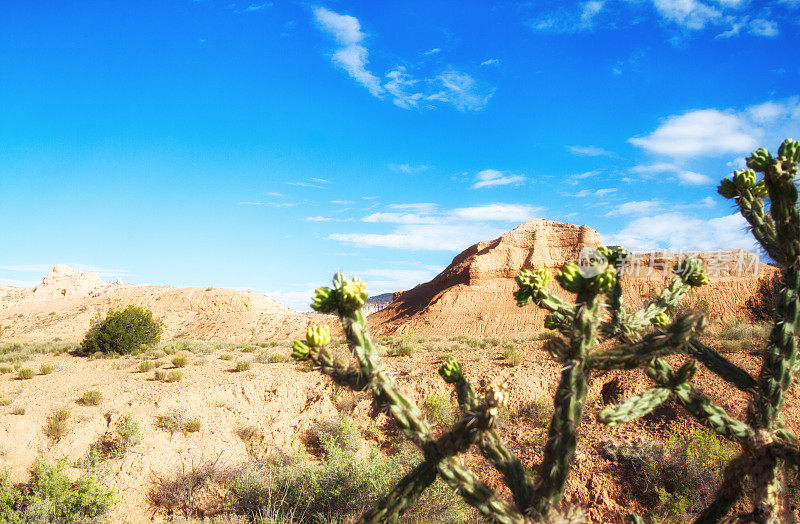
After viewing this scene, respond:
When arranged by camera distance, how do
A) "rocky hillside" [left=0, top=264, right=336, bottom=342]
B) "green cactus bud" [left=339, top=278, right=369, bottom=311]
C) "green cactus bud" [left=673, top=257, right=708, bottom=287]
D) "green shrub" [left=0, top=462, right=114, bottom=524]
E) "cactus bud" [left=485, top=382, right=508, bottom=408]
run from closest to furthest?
"cactus bud" [left=485, top=382, right=508, bottom=408] → "green cactus bud" [left=339, top=278, right=369, bottom=311] → "green cactus bud" [left=673, top=257, right=708, bottom=287] → "green shrub" [left=0, top=462, right=114, bottom=524] → "rocky hillside" [left=0, top=264, right=336, bottom=342]

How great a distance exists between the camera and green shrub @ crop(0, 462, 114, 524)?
609 cm

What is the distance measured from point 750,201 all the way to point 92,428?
36.0 feet

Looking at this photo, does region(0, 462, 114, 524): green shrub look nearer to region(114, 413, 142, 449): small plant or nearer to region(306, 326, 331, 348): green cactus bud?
region(114, 413, 142, 449): small plant

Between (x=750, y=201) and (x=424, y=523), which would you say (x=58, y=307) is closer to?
(x=424, y=523)

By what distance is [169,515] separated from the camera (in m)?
7.25

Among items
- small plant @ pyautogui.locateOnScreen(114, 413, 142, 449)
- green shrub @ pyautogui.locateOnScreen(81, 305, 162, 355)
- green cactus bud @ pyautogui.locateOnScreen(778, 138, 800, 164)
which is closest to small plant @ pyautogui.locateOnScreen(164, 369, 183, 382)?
small plant @ pyautogui.locateOnScreen(114, 413, 142, 449)

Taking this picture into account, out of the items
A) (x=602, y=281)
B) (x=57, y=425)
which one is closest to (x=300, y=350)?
(x=602, y=281)

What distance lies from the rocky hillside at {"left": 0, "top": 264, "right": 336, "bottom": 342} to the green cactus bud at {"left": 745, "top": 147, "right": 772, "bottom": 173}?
→ 28.4 metres

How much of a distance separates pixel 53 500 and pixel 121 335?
16069 millimetres

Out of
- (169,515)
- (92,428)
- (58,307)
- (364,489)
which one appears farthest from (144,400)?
(58,307)

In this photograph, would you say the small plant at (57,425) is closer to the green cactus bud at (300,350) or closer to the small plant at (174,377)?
the small plant at (174,377)

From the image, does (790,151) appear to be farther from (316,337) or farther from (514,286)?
(514,286)

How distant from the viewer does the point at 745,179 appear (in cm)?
401

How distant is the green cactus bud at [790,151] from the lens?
352 cm
